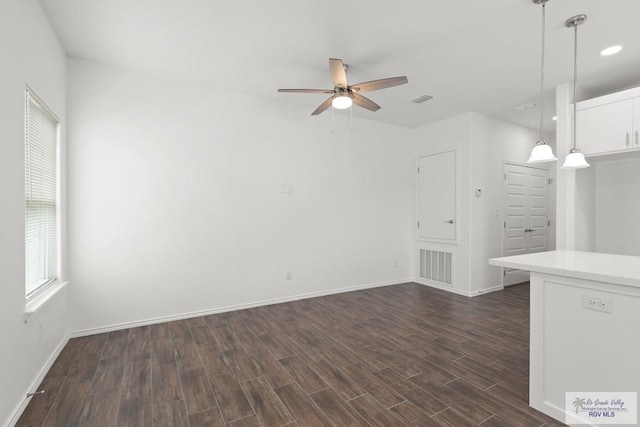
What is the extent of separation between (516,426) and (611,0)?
3139 millimetres

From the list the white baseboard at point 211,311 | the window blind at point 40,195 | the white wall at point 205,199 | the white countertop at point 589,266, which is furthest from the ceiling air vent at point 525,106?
the window blind at point 40,195

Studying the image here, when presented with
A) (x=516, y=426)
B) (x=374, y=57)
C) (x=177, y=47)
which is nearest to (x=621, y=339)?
(x=516, y=426)

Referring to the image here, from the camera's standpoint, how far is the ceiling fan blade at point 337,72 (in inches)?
97.3

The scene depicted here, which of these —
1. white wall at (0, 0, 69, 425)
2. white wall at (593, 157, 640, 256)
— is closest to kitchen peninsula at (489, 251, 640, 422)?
white wall at (593, 157, 640, 256)

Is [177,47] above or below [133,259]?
above

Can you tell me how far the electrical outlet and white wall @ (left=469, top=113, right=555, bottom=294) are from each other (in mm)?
2935

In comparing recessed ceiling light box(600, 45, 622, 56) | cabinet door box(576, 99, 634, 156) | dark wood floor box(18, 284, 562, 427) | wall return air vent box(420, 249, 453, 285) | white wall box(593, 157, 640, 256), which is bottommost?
dark wood floor box(18, 284, 562, 427)

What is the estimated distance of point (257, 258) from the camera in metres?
4.06

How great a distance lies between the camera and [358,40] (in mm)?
2732

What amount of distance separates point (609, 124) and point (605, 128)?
0.05m

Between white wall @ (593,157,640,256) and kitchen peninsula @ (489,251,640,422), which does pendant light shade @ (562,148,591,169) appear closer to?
kitchen peninsula @ (489,251,640,422)

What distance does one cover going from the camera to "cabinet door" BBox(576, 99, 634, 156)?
10.2 feet

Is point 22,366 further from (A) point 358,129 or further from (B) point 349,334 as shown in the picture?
(A) point 358,129

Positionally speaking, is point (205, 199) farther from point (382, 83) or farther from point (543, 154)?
point (543, 154)
